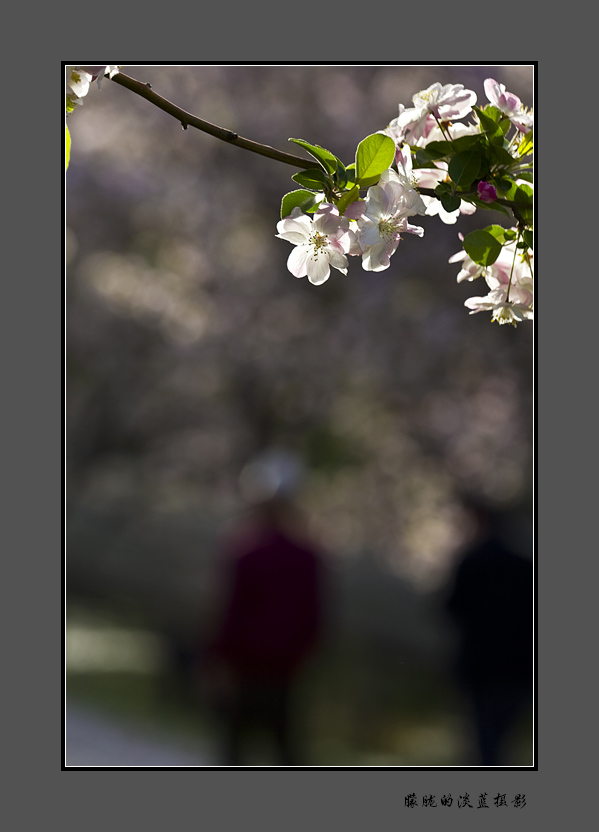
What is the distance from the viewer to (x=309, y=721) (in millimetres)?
3514

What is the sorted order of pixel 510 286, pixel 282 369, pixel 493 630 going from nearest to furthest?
pixel 510 286
pixel 493 630
pixel 282 369

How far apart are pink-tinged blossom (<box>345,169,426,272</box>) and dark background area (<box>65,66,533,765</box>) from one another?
229cm

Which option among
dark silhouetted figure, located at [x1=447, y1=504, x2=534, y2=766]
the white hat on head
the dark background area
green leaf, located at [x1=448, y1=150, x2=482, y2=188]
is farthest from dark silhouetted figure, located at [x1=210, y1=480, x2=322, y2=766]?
green leaf, located at [x1=448, y1=150, x2=482, y2=188]

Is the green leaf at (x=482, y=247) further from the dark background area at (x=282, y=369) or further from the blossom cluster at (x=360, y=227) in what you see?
the dark background area at (x=282, y=369)

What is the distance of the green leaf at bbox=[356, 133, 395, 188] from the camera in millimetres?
677

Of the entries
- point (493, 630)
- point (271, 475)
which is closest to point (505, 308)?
point (271, 475)

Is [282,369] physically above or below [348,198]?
above

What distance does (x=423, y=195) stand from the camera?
→ 29.7 inches

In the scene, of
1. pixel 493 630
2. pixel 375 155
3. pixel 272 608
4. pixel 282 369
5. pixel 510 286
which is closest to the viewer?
pixel 375 155

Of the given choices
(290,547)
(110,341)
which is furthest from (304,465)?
(290,547)

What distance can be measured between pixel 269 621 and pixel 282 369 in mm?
1415

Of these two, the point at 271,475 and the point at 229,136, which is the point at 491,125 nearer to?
the point at 229,136

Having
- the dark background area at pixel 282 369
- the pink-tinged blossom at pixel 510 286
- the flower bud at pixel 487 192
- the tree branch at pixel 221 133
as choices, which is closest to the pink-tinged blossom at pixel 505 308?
the pink-tinged blossom at pixel 510 286

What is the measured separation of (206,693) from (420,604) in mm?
1721
